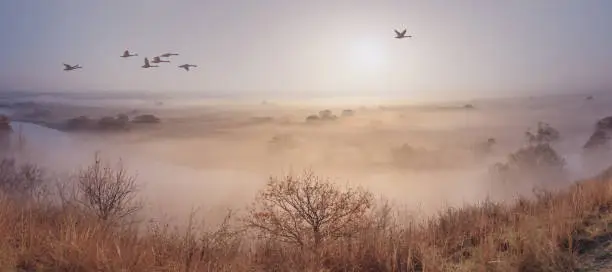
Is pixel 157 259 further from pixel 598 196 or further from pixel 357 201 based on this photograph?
pixel 357 201

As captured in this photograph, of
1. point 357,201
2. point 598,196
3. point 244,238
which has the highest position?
point 598,196

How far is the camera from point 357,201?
24484 mm

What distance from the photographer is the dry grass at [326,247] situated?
5.10 m

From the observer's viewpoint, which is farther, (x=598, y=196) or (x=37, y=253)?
(x=598, y=196)

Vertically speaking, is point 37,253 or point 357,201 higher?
point 37,253

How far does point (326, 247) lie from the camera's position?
6250 millimetres

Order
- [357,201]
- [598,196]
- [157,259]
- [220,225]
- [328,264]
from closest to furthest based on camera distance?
[157,259]
[328,264]
[220,225]
[598,196]
[357,201]

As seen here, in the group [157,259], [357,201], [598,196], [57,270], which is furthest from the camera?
[357,201]

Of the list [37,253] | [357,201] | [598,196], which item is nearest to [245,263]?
[37,253]

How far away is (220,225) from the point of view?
6871 millimetres

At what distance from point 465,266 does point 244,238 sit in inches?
115

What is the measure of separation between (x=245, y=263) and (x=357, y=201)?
19.2 m

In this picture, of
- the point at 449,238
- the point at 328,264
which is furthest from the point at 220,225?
the point at 449,238

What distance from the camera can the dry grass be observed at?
5098 millimetres
